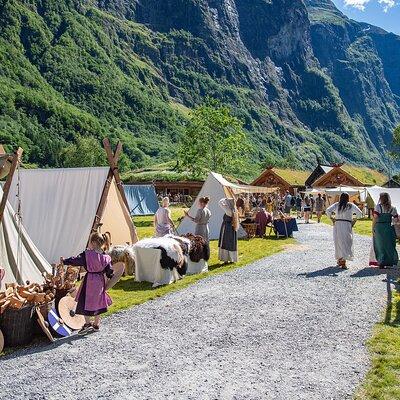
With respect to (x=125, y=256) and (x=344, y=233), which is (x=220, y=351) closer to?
Answer: (x=125, y=256)

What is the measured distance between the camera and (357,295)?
8.99 metres

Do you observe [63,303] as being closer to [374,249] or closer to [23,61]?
[374,249]

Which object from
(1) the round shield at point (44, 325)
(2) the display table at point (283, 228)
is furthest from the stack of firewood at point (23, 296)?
(2) the display table at point (283, 228)

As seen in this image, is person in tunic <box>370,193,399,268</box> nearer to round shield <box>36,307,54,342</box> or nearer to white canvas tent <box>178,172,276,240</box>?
round shield <box>36,307,54,342</box>

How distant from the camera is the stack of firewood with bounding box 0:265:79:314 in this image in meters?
6.74

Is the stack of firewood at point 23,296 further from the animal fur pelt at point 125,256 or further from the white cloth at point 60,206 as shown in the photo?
the white cloth at point 60,206

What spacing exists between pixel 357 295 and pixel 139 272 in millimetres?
4528

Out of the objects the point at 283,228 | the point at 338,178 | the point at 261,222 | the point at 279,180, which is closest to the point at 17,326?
the point at 283,228

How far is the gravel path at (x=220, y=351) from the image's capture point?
199 inches

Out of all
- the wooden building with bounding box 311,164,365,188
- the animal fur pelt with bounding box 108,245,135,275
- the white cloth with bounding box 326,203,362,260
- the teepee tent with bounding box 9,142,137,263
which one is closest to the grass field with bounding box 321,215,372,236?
the white cloth with bounding box 326,203,362,260

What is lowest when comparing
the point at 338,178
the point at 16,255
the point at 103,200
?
the point at 16,255

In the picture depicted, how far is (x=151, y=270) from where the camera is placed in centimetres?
1080

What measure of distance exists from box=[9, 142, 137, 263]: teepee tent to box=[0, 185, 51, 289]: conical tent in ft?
10.8

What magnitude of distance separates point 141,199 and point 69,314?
31.4 m
